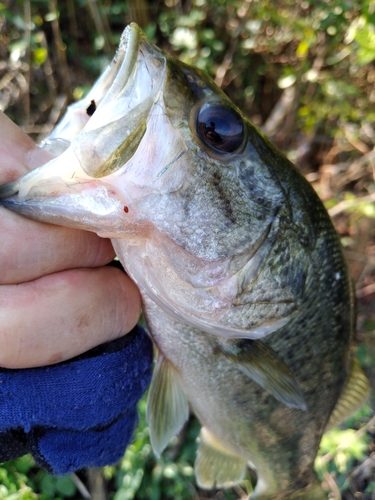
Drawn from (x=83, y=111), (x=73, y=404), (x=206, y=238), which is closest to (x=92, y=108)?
(x=83, y=111)

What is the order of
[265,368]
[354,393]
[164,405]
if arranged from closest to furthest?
[265,368] → [164,405] → [354,393]

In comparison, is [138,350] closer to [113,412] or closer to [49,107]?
[113,412]

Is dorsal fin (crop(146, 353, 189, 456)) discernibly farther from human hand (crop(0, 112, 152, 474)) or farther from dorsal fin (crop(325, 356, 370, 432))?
dorsal fin (crop(325, 356, 370, 432))

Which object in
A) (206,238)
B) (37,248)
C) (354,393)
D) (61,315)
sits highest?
(206,238)

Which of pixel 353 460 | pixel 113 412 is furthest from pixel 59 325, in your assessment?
pixel 353 460

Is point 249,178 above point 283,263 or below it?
above

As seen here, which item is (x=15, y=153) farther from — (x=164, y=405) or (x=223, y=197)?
(x=164, y=405)
